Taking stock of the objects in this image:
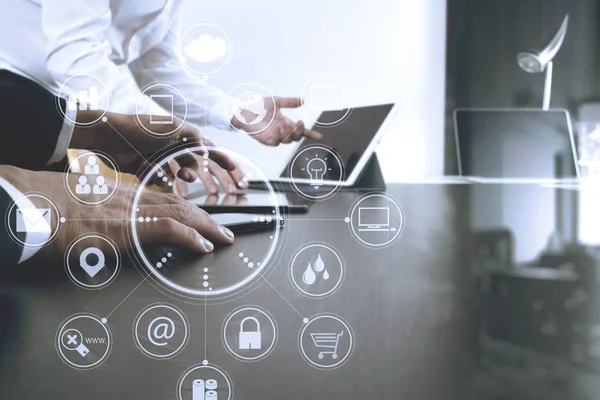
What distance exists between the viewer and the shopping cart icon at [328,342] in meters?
0.64

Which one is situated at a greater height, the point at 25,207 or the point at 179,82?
the point at 179,82

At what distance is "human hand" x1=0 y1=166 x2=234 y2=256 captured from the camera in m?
0.63

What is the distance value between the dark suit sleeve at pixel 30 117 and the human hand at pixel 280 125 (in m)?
0.28

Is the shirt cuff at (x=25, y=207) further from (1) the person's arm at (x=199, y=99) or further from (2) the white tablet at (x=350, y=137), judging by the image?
(2) the white tablet at (x=350, y=137)

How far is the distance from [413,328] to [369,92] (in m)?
0.37

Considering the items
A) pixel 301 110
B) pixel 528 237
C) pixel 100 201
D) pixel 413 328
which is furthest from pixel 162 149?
pixel 528 237
